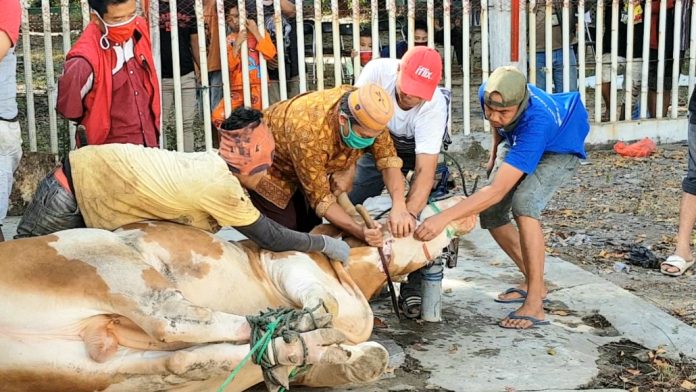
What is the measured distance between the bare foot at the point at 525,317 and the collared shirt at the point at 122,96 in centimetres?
216

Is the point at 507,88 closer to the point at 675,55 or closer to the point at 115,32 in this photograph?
the point at 115,32

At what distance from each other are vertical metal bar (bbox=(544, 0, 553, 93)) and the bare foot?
425 centimetres

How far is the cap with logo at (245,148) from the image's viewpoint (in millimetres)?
Result: 4227

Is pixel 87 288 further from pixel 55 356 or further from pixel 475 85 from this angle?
pixel 475 85

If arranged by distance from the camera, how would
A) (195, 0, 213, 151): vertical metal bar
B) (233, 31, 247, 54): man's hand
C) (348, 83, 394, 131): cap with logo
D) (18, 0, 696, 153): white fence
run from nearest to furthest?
(348, 83, 394, 131): cap with logo < (18, 0, 696, 153): white fence < (195, 0, 213, 151): vertical metal bar < (233, 31, 247, 54): man's hand

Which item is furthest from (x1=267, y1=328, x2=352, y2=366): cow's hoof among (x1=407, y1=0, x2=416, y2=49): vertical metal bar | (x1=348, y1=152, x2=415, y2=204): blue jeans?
(x1=407, y1=0, x2=416, y2=49): vertical metal bar

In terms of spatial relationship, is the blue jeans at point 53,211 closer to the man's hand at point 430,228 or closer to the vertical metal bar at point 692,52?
the man's hand at point 430,228

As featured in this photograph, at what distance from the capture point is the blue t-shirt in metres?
5.16

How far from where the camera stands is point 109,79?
17.1ft

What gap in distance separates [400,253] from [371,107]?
0.80 meters

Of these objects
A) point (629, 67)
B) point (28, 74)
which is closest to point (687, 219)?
point (629, 67)

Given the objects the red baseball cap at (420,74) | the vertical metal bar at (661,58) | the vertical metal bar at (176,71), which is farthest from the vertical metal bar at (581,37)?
the red baseball cap at (420,74)

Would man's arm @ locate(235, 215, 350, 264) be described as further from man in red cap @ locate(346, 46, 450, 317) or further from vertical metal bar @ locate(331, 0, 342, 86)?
vertical metal bar @ locate(331, 0, 342, 86)

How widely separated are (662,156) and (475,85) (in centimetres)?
302
